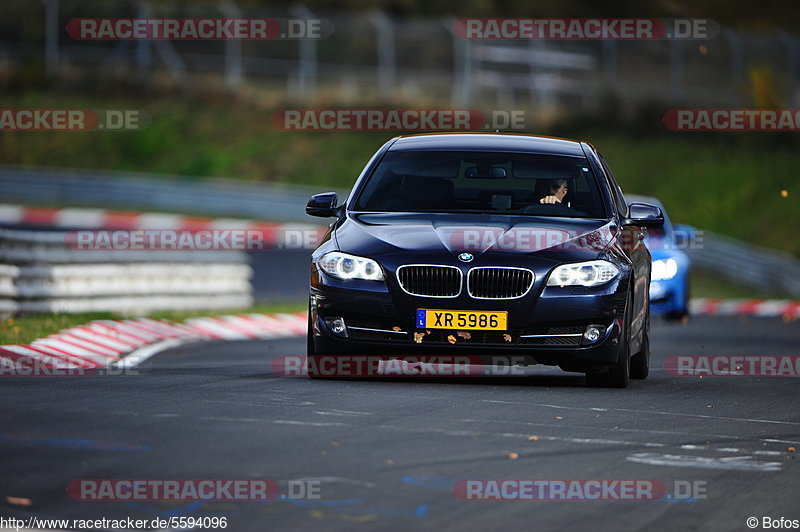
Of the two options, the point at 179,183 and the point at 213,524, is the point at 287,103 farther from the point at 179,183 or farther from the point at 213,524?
the point at 213,524

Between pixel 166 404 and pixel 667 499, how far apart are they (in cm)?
332

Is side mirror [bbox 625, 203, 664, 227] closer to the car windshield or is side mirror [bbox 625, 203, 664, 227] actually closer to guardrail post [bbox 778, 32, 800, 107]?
the car windshield

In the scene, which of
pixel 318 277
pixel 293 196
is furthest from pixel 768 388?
pixel 293 196

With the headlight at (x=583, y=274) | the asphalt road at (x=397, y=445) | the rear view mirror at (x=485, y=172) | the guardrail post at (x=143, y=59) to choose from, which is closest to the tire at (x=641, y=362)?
the asphalt road at (x=397, y=445)

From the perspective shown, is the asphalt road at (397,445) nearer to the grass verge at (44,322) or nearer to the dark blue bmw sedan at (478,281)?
the dark blue bmw sedan at (478,281)

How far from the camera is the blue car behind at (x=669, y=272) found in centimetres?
2150

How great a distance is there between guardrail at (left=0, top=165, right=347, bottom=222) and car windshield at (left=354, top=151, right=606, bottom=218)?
29.5 metres

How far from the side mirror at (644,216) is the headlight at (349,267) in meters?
2.14

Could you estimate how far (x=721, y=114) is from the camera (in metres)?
47.5

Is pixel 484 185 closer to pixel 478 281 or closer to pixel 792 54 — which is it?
pixel 478 281

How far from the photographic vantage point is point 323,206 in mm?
11656

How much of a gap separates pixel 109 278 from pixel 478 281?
9.72 m

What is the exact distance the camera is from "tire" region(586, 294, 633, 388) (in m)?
11.0

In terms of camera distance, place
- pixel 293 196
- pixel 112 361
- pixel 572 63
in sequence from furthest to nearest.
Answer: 1. pixel 572 63
2. pixel 293 196
3. pixel 112 361
